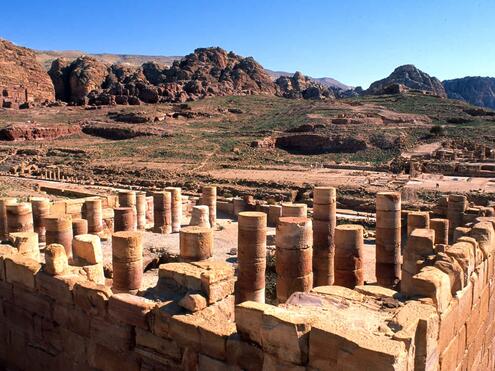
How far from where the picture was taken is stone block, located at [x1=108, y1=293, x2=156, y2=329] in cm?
653

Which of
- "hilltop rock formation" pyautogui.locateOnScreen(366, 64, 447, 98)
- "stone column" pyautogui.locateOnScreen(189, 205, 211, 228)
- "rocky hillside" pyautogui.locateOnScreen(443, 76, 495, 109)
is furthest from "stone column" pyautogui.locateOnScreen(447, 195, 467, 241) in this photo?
"rocky hillside" pyautogui.locateOnScreen(443, 76, 495, 109)

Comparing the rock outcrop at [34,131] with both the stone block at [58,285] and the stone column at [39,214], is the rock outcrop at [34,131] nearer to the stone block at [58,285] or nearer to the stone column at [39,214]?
the stone column at [39,214]

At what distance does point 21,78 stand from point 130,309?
334 ft

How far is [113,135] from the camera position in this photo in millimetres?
65875

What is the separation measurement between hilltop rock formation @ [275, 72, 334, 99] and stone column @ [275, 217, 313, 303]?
303 feet

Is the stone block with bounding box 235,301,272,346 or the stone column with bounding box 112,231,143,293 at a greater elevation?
the stone block with bounding box 235,301,272,346

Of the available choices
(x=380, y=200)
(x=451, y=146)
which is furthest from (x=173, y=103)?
(x=380, y=200)

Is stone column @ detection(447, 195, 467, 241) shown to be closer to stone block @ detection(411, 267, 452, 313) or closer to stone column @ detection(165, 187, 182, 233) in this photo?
stone block @ detection(411, 267, 452, 313)

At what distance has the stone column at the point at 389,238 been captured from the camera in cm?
1371

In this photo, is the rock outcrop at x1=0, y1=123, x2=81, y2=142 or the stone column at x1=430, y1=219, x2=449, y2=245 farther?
the rock outcrop at x1=0, y1=123, x2=81, y2=142

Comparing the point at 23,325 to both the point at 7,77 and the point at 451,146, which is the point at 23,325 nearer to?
the point at 451,146

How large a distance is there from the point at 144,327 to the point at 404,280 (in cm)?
601

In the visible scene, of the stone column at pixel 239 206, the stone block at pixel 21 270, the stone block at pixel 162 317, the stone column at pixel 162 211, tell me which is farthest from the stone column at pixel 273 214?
the stone block at pixel 162 317

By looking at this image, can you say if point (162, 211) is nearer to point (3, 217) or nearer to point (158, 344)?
point (3, 217)
